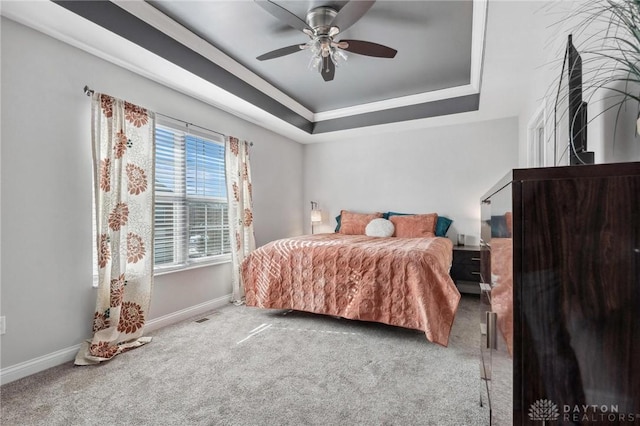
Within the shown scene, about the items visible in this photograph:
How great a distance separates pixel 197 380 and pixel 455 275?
321 centimetres

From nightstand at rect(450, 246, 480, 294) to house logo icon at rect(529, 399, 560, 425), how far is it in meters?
3.37

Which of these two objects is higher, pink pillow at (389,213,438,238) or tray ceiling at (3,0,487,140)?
tray ceiling at (3,0,487,140)

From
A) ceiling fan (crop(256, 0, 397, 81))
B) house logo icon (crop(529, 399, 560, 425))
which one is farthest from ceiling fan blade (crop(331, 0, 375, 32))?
house logo icon (crop(529, 399, 560, 425))

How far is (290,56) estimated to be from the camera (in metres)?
3.03

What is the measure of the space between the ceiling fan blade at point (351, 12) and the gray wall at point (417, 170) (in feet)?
8.90

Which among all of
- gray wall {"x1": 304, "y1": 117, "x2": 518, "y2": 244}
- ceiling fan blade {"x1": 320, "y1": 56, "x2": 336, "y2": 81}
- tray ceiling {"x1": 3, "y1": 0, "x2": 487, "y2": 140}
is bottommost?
gray wall {"x1": 304, "y1": 117, "x2": 518, "y2": 244}

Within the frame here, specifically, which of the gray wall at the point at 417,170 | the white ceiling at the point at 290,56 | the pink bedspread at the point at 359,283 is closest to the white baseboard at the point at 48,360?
the pink bedspread at the point at 359,283

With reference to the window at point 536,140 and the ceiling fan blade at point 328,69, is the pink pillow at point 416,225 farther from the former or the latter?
the ceiling fan blade at point 328,69

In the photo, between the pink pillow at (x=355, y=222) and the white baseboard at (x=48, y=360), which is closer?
the white baseboard at (x=48, y=360)

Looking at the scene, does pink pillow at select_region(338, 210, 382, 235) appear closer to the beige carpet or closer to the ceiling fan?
the beige carpet

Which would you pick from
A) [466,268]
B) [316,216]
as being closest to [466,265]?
[466,268]

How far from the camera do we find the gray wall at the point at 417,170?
416 cm

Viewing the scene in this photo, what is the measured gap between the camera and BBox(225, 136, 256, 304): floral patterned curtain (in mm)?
3625

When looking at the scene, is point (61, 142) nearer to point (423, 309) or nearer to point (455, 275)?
point (423, 309)
